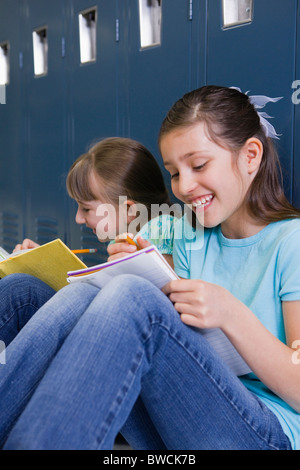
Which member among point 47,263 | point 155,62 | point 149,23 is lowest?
point 47,263

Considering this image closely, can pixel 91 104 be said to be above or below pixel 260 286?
above

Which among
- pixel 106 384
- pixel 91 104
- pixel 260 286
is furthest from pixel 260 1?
pixel 106 384

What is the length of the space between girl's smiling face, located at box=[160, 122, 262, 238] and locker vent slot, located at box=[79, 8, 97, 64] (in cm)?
101

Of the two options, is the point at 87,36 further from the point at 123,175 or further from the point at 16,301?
the point at 16,301

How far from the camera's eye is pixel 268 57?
1.21 m

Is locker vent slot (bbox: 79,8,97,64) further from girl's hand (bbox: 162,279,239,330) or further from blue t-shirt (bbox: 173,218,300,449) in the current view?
girl's hand (bbox: 162,279,239,330)

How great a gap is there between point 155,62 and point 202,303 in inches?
40.3

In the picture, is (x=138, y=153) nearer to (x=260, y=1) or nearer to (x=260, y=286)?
(x=260, y=1)

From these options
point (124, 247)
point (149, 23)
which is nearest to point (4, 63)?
point (149, 23)

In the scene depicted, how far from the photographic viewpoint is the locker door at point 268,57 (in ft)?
3.84

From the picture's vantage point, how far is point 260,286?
99cm

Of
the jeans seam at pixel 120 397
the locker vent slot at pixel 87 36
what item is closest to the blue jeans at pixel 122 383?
the jeans seam at pixel 120 397

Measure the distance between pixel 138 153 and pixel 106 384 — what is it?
97 centimetres

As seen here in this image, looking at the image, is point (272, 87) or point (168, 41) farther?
point (168, 41)
